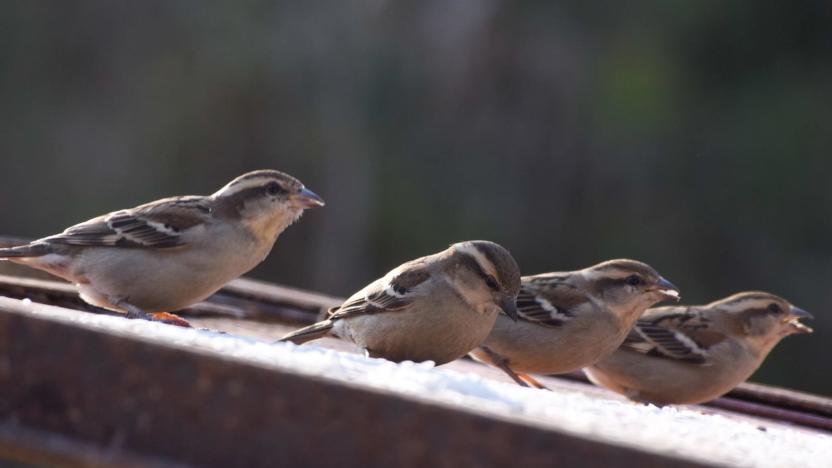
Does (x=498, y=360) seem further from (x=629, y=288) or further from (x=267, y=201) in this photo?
(x=267, y=201)

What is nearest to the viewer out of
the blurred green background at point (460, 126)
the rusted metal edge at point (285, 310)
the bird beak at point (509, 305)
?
the bird beak at point (509, 305)

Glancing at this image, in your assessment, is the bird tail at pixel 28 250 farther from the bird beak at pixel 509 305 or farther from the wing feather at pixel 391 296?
the bird beak at pixel 509 305

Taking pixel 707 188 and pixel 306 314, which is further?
pixel 707 188

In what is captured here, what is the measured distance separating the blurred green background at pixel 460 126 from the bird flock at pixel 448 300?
549 inches

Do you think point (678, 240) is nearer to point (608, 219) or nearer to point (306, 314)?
point (608, 219)

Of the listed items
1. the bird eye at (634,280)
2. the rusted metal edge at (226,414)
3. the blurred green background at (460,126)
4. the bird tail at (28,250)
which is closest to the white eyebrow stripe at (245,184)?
the bird tail at (28,250)

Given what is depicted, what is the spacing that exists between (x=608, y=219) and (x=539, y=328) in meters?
16.0

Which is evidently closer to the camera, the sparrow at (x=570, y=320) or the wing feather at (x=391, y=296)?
the wing feather at (x=391, y=296)

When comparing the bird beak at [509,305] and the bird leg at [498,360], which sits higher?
the bird beak at [509,305]

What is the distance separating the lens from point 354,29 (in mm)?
23000

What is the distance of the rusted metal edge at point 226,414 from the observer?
187cm

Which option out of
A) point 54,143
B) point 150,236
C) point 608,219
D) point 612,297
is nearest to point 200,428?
point 150,236

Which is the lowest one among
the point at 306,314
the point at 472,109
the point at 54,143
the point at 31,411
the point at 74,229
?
the point at 54,143

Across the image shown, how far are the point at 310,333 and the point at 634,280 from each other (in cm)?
172
